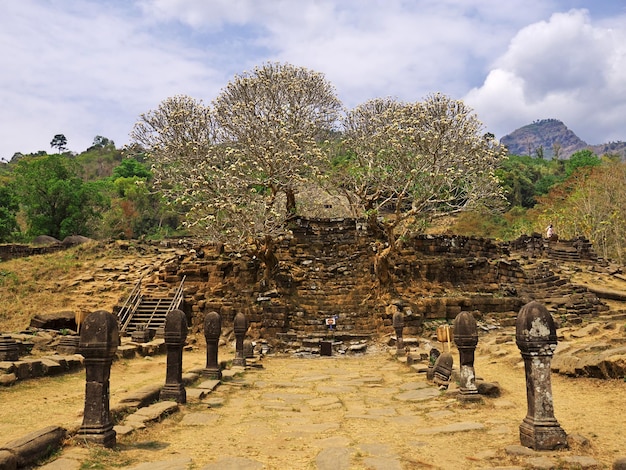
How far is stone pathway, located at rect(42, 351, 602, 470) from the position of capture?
5.10 meters

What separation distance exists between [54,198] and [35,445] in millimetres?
34919

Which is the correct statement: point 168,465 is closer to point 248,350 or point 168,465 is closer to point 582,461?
point 582,461

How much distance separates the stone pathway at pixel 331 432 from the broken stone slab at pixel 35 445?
163 mm

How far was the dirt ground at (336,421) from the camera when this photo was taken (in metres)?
5.25

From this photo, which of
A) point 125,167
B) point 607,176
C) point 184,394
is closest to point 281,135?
point 184,394

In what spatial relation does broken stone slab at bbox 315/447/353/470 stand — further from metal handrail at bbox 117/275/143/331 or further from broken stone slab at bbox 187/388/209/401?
metal handrail at bbox 117/275/143/331

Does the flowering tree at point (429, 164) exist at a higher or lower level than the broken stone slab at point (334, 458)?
higher

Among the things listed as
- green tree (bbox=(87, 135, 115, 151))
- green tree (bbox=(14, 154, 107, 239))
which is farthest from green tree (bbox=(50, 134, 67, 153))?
green tree (bbox=(14, 154, 107, 239))

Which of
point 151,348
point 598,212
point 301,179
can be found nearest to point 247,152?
point 301,179

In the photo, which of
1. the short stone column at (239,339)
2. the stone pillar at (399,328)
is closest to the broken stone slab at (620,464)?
the short stone column at (239,339)

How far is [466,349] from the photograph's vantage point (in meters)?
8.07

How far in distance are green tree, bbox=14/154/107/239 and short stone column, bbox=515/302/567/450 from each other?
35617mm

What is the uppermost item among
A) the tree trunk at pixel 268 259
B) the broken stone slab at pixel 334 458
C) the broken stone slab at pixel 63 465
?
the tree trunk at pixel 268 259

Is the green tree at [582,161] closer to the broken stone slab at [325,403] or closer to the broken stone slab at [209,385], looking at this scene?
the broken stone slab at [325,403]
